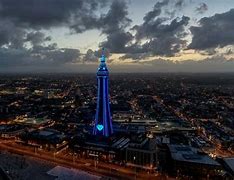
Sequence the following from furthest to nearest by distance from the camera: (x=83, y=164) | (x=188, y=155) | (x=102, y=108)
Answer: (x=102, y=108)
(x=188, y=155)
(x=83, y=164)

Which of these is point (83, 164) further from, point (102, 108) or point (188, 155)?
point (188, 155)

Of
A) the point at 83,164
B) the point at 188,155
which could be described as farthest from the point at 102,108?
the point at 188,155

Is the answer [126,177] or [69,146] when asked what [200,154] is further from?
[69,146]

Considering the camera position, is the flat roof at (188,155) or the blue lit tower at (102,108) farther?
the blue lit tower at (102,108)

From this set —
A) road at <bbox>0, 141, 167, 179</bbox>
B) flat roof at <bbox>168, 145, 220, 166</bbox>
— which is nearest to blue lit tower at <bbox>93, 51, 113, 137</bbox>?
→ road at <bbox>0, 141, 167, 179</bbox>

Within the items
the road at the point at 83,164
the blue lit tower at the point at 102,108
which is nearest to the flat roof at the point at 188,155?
the road at the point at 83,164

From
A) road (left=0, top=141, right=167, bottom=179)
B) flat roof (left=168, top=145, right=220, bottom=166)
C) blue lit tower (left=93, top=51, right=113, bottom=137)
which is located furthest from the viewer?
blue lit tower (left=93, top=51, right=113, bottom=137)

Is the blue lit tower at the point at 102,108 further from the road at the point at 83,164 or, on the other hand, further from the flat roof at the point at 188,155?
the flat roof at the point at 188,155

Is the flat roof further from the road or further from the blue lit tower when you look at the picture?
the blue lit tower

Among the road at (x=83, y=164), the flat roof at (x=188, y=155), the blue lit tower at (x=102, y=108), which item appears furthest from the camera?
the blue lit tower at (x=102, y=108)
